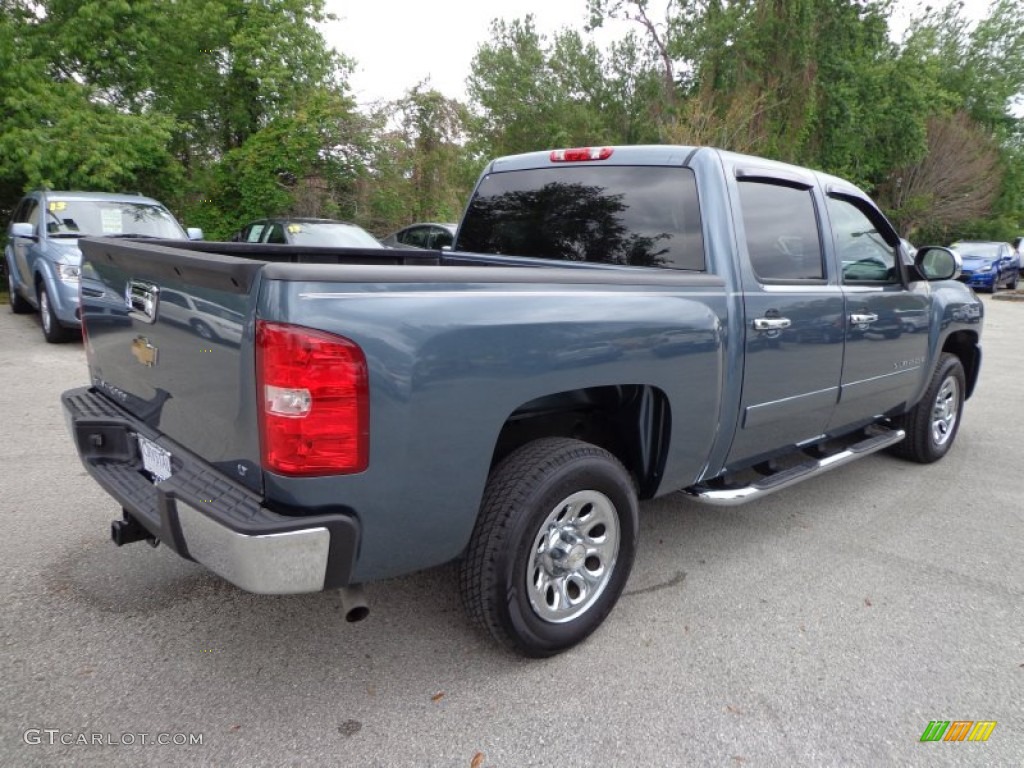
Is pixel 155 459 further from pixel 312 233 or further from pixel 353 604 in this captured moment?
pixel 312 233

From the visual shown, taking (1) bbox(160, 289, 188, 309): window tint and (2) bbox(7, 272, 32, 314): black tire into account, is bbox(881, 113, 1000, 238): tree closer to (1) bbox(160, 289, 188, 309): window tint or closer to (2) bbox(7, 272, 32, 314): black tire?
(2) bbox(7, 272, 32, 314): black tire

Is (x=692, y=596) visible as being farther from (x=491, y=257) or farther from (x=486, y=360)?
(x=491, y=257)

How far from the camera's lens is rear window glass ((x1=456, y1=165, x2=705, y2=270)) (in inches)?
125

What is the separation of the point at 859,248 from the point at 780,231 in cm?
88

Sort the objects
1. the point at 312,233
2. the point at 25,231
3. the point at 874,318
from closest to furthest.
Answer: the point at 874,318 → the point at 25,231 → the point at 312,233

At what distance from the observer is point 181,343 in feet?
7.68

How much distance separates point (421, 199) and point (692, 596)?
53.0 ft

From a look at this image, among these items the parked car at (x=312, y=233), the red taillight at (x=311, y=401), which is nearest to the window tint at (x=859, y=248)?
the red taillight at (x=311, y=401)

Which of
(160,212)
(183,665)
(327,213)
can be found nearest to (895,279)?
(183,665)

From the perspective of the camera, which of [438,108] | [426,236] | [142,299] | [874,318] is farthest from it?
[438,108]

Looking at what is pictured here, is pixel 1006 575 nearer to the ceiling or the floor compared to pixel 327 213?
nearer to the floor

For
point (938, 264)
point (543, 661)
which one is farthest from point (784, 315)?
point (543, 661)

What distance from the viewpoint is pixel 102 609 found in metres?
2.86

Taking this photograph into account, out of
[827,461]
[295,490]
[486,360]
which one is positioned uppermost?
[486,360]
